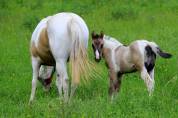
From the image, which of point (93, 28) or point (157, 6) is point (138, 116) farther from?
point (157, 6)

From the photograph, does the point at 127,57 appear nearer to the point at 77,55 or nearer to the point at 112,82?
the point at 112,82

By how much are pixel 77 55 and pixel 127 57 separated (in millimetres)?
1121

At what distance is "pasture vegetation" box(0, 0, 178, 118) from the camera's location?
7.23 metres

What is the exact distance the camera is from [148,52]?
8.70 meters

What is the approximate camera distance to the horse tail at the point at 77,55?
26.1 ft

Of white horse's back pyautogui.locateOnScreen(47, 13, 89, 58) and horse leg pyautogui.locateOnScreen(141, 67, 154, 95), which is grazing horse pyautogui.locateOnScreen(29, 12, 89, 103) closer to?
white horse's back pyautogui.locateOnScreen(47, 13, 89, 58)

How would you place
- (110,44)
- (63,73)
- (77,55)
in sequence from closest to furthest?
1. (77,55)
2. (63,73)
3. (110,44)

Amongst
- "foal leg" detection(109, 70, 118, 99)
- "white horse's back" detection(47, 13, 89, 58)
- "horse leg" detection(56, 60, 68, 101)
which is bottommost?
"foal leg" detection(109, 70, 118, 99)

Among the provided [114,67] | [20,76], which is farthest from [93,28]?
[114,67]

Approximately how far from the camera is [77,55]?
8.03 metres

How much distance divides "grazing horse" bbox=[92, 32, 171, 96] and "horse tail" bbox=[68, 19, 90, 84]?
86cm

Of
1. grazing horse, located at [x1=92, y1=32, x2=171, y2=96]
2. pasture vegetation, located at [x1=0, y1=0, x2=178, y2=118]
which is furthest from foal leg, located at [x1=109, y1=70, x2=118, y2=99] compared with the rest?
pasture vegetation, located at [x1=0, y1=0, x2=178, y2=118]

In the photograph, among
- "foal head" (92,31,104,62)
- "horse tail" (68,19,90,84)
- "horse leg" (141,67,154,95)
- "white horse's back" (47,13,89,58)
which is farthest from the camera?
"foal head" (92,31,104,62)

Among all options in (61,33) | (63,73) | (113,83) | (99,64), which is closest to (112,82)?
(113,83)
